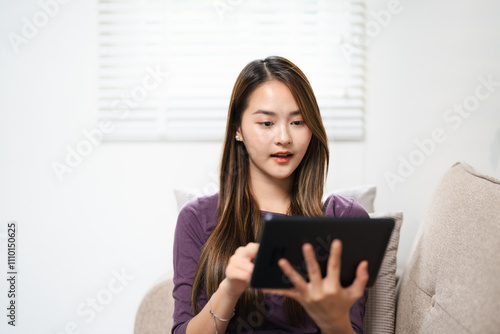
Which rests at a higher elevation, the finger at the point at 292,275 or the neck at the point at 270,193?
the neck at the point at 270,193

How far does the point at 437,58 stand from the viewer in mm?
2133

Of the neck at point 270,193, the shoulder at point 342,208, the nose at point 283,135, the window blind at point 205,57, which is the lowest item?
the shoulder at point 342,208

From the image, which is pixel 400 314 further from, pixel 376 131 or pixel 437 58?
pixel 437 58

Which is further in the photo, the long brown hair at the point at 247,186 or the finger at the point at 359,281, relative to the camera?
the long brown hair at the point at 247,186

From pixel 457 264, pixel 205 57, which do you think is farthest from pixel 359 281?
pixel 205 57

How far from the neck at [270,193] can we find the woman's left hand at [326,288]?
0.55 metres

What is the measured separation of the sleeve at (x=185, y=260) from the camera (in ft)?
4.31

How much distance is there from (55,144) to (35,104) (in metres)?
0.21

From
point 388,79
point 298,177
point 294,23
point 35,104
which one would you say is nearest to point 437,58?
point 388,79
